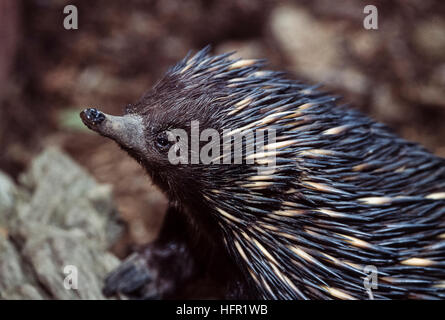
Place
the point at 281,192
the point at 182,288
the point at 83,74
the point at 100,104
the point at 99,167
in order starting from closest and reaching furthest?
the point at 281,192
the point at 182,288
the point at 99,167
the point at 100,104
the point at 83,74

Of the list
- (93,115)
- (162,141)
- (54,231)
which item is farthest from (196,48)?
(93,115)

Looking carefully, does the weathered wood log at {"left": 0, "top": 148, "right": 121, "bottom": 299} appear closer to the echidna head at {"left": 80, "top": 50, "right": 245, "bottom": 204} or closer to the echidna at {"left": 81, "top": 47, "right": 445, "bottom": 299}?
the echidna at {"left": 81, "top": 47, "right": 445, "bottom": 299}

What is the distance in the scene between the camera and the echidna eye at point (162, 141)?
2.80 m

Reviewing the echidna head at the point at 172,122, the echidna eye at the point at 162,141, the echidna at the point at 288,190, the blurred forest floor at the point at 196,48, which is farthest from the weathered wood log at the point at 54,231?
the blurred forest floor at the point at 196,48

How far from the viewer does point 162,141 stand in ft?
9.23

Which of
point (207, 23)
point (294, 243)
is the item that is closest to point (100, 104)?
point (207, 23)

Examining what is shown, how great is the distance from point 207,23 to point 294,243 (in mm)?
5043

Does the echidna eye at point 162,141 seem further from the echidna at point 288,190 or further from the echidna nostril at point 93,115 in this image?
the echidna nostril at point 93,115

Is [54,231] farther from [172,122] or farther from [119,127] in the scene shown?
[172,122]

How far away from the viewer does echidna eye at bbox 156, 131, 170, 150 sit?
280cm

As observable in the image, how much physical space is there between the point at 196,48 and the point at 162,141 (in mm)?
4727

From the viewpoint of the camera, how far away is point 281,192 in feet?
9.11

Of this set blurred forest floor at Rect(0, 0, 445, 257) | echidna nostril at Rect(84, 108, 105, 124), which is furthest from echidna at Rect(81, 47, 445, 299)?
blurred forest floor at Rect(0, 0, 445, 257)

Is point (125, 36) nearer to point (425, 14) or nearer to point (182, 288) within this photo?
point (425, 14)
